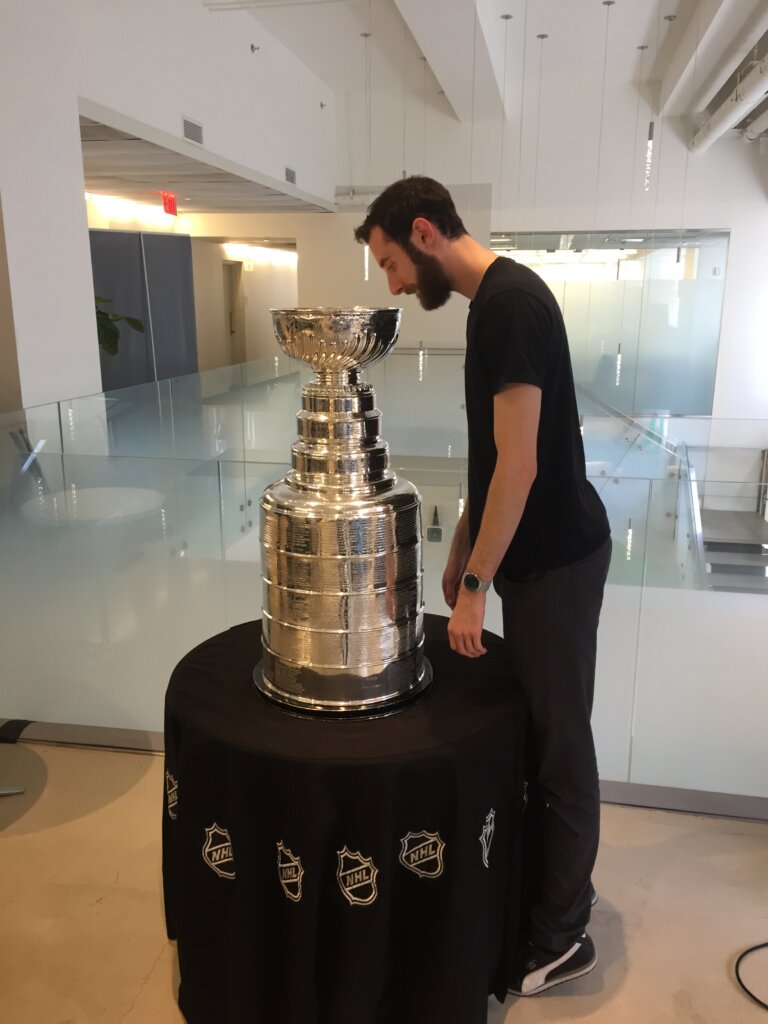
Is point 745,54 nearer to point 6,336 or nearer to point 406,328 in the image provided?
point 406,328

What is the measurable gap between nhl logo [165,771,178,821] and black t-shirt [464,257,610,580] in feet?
2.12

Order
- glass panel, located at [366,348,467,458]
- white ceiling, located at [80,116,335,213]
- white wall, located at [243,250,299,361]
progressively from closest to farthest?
white ceiling, located at [80,116,335,213] → glass panel, located at [366,348,467,458] → white wall, located at [243,250,299,361]

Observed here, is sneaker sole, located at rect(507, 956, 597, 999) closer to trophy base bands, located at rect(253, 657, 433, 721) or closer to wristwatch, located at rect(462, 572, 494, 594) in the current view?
trophy base bands, located at rect(253, 657, 433, 721)

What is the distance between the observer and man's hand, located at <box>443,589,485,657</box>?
4.03ft

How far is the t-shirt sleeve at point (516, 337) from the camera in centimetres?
114

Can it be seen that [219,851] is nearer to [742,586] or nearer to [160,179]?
[742,586]

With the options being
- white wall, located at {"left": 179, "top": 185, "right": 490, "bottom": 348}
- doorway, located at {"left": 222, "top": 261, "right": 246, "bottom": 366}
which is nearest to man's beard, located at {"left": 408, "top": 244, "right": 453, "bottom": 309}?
white wall, located at {"left": 179, "top": 185, "right": 490, "bottom": 348}

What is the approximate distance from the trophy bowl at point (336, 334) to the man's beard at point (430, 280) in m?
0.10

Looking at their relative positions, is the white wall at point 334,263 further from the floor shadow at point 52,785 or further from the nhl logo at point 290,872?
the nhl logo at point 290,872

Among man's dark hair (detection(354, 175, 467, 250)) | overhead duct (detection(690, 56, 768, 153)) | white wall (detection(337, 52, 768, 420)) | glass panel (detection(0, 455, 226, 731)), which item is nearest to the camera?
man's dark hair (detection(354, 175, 467, 250))

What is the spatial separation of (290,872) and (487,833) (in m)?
0.29

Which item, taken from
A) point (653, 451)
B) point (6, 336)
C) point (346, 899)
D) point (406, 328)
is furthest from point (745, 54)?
point (346, 899)

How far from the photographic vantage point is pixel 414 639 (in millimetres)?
1257

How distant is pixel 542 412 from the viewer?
1247mm
